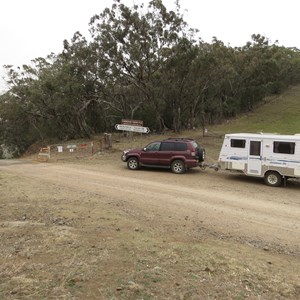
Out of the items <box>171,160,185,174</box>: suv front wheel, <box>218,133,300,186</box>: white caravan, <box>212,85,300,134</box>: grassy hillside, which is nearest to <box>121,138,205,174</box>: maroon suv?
<box>171,160,185,174</box>: suv front wheel

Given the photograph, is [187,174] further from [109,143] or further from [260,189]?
[109,143]

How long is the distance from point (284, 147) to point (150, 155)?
6.70 m

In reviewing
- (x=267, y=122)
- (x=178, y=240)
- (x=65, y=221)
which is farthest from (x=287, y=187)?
(x=267, y=122)

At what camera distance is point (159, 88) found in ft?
96.3

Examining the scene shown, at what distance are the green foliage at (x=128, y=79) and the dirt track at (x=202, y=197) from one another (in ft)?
36.4

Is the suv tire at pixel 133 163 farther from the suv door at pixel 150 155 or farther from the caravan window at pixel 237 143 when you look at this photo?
the caravan window at pixel 237 143

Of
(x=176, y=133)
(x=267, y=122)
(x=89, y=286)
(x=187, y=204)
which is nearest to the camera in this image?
(x=89, y=286)

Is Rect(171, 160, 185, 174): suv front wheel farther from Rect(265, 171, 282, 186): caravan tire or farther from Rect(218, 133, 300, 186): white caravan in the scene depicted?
Rect(265, 171, 282, 186): caravan tire

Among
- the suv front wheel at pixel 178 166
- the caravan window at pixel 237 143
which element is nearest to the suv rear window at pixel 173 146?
the suv front wheel at pixel 178 166

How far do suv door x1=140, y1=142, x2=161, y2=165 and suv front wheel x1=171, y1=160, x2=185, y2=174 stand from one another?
0.93m

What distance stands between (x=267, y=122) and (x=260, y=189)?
1321 inches

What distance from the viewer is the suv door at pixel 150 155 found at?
690 inches

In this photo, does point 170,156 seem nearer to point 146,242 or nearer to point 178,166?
point 178,166

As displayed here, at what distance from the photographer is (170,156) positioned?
17188 mm
